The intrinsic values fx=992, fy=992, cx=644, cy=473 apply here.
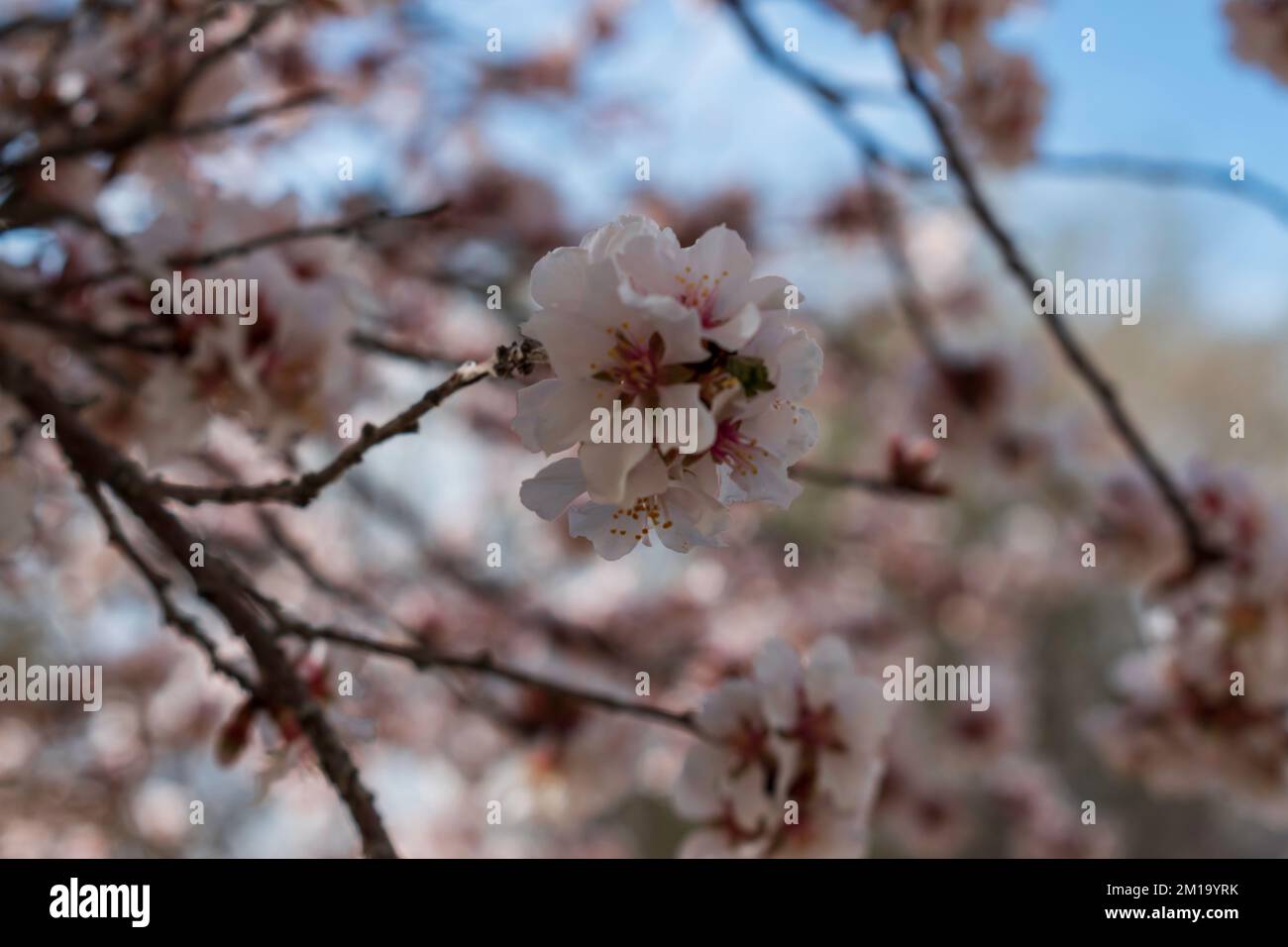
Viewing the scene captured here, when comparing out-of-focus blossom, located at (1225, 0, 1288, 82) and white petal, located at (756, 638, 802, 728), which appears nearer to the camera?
white petal, located at (756, 638, 802, 728)

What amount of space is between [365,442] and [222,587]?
200 mm

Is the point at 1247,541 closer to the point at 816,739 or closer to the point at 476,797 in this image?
the point at 816,739

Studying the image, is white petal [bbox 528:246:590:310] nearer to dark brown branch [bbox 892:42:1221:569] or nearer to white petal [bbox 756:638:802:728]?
white petal [bbox 756:638:802:728]

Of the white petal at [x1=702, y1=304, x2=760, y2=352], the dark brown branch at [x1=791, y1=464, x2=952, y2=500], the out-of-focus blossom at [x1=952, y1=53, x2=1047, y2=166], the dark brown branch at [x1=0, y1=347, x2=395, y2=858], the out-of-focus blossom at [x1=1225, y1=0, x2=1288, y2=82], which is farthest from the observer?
the out-of-focus blossom at [x1=952, y1=53, x2=1047, y2=166]

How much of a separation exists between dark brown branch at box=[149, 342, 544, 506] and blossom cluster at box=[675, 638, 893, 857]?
0.41 meters

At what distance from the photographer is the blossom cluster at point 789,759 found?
837 mm

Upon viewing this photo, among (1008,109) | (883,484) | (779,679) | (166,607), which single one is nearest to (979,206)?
(883,484)

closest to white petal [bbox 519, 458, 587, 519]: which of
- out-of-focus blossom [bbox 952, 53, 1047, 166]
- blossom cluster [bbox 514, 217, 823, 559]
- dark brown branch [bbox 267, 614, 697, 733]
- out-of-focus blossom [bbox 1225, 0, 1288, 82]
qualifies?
blossom cluster [bbox 514, 217, 823, 559]

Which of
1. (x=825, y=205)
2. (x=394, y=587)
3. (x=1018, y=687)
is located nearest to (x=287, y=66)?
(x=394, y=587)

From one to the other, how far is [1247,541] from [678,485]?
131 centimetres

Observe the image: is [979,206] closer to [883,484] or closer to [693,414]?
[883,484]

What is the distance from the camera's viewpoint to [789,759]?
834mm

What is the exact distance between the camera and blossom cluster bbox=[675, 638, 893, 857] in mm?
837

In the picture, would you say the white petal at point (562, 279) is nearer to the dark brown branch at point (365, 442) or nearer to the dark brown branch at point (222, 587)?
the dark brown branch at point (365, 442)
